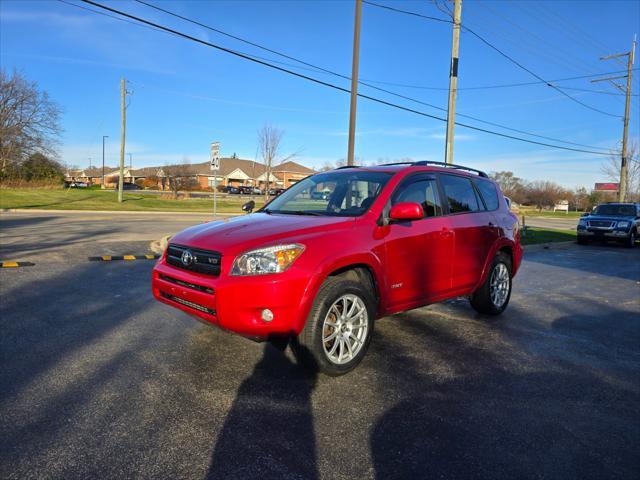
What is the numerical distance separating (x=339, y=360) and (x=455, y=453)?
1.33m

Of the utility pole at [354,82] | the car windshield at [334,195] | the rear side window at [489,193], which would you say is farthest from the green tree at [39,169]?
the rear side window at [489,193]

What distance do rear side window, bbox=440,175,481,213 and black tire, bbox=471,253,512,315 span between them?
82 centimetres

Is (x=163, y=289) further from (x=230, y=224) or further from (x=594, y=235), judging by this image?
(x=594, y=235)

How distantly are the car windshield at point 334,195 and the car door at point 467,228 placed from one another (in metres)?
1.02

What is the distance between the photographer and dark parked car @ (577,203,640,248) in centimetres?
1695

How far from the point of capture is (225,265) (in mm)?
3676

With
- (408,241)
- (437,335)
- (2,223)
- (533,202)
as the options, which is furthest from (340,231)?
(533,202)

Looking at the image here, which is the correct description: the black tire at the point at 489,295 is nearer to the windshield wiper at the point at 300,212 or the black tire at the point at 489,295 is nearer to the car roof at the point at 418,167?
the car roof at the point at 418,167

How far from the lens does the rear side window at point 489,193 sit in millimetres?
6016

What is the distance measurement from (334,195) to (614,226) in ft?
52.8

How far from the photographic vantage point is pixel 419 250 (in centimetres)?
465

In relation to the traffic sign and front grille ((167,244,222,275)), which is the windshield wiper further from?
the traffic sign

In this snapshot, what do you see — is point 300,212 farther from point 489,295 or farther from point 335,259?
point 489,295

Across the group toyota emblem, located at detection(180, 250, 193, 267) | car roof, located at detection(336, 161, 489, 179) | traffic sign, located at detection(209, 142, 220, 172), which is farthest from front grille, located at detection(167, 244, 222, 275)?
traffic sign, located at detection(209, 142, 220, 172)
